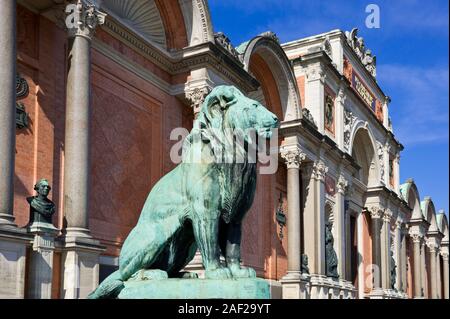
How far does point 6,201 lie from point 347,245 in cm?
2194

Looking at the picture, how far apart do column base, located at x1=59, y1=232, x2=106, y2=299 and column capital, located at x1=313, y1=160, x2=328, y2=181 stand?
512 inches

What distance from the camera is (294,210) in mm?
20516

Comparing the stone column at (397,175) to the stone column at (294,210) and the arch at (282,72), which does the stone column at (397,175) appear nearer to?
the stone column at (294,210)

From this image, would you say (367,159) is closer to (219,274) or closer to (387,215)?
(387,215)

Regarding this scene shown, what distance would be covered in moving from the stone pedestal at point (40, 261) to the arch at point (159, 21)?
621cm

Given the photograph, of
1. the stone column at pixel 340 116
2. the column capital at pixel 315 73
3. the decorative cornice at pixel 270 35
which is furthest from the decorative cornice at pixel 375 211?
the decorative cornice at pixel 270 35

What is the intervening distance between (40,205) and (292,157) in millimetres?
12313

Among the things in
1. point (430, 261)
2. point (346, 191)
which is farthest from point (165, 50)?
point (430, 261)

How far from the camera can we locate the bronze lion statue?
4.49 meters

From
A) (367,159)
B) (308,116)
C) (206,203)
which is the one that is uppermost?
(367,159)

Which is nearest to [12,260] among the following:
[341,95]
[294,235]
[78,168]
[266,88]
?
[78,168]

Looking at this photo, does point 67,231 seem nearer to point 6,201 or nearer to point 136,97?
point 6,201

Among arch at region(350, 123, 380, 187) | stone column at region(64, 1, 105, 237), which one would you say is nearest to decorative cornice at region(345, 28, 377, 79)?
arch at region(350, 123, 380, 187)

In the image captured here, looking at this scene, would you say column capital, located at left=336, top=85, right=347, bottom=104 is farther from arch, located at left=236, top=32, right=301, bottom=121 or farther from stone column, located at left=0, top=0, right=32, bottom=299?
stone column, located at left=0, top=0, right=32, bottom=299
